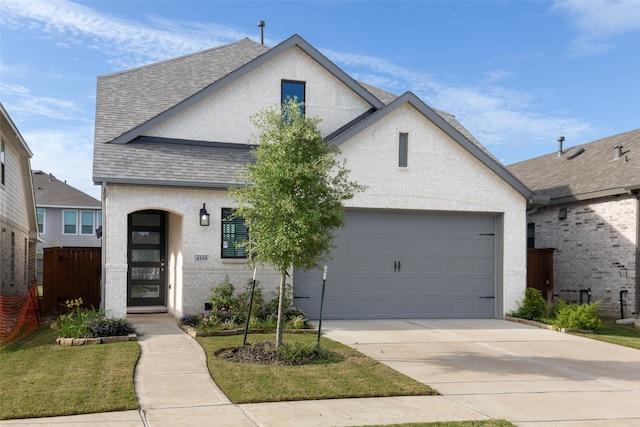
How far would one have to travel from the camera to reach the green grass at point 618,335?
13.2 m

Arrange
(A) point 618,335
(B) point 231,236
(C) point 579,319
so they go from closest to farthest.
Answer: (A) point 618,335 → (C) point 579,319 → (B) point 231,236

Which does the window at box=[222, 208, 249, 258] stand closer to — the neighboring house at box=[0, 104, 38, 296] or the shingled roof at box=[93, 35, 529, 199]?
the shingled roof at box=[93, 35, 529, 199]

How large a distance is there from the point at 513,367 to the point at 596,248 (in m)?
11.0

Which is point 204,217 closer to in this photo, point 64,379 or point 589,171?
point 64,379

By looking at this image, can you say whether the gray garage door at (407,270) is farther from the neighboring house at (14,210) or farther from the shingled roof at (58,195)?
the shingled roof at (58,195)

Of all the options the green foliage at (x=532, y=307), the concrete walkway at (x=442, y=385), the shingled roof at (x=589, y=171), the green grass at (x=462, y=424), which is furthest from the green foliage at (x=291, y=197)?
the shingled roof at (x=589, y=171)

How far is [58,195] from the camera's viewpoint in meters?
39.8

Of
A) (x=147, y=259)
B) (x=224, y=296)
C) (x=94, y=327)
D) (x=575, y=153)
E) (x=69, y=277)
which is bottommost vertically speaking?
(x=94, y=327)

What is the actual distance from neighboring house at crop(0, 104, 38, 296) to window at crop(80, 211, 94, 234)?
15.7 m

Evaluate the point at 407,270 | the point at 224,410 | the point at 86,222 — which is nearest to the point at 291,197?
the point at 224,410

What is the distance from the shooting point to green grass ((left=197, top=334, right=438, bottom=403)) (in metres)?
7.95

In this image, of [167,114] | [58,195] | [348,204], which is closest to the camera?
[348,204]

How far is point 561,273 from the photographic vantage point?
21.0 metres

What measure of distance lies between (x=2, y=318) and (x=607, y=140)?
2113 centimetres
